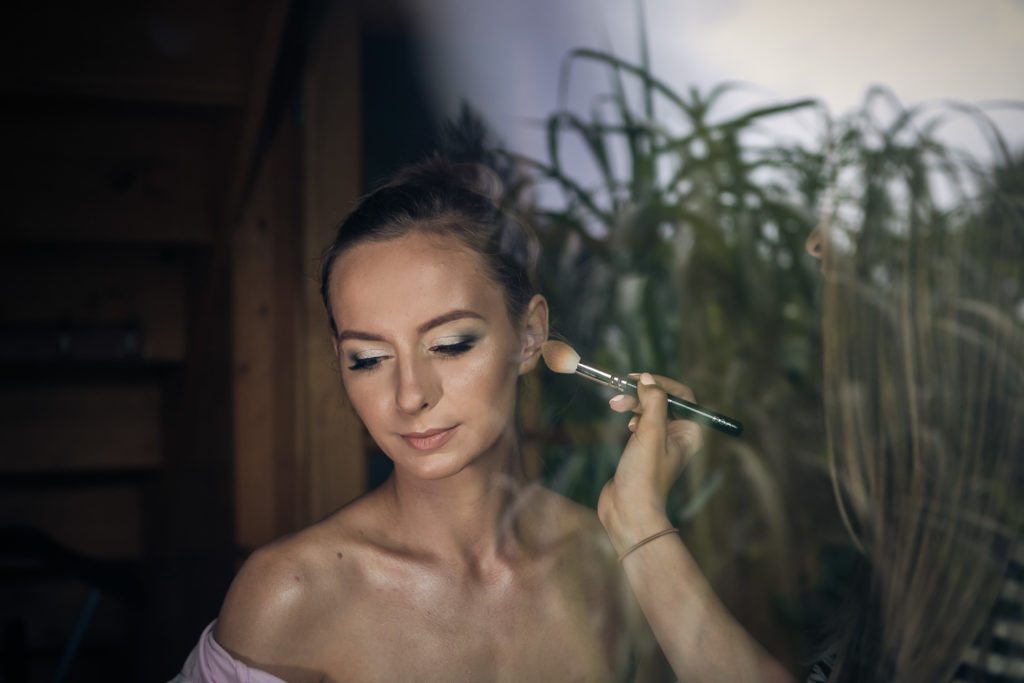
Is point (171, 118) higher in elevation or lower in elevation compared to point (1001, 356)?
higher

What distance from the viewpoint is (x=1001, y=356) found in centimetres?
42

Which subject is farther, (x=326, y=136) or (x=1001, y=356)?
(x=326, y=136)

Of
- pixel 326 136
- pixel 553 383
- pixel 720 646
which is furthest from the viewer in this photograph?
pixel 326 136

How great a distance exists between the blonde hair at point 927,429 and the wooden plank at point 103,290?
0.59 meters

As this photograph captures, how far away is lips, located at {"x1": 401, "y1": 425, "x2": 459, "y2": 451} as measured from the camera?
0.37 metres

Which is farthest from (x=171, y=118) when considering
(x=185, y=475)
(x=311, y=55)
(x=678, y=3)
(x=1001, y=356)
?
(x=1001, y=356)

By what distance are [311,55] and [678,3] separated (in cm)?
32

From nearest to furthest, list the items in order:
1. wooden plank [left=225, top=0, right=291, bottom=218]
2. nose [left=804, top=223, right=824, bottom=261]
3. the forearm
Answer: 1. the forearm
2. nose [left=804, top=223, right=824, bottom=261]
3. wooden plank [left=225, top=0, right=291, bottom=218]

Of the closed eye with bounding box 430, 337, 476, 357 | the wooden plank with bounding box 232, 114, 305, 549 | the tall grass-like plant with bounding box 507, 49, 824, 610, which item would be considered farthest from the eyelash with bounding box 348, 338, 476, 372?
the wooden plank with bounding box 232, 114, 305, 549

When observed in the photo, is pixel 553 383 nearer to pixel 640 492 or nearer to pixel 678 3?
pixel 640 492

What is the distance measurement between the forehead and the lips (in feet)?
0.17

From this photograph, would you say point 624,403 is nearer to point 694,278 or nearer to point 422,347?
point 422,347

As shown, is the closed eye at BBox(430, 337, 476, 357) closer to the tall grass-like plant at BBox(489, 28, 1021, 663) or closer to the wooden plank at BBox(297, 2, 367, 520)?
the tall grass-like plant at BBox(489, 28, 1021, 663)

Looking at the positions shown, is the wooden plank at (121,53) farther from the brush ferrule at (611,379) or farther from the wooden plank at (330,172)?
the brush ferrule at (611,379)
